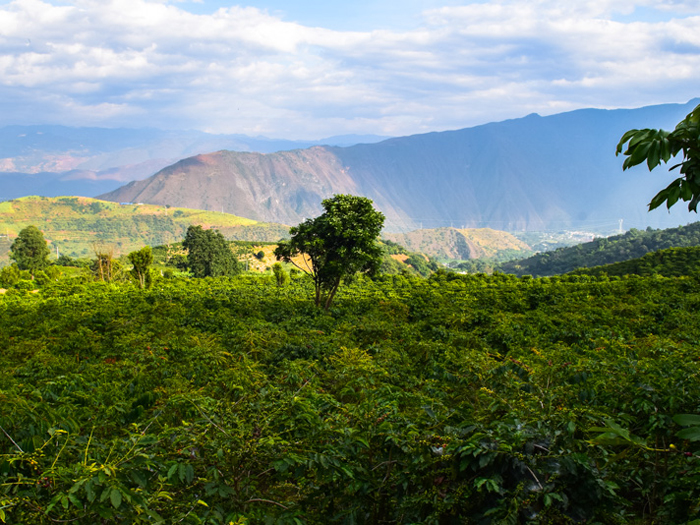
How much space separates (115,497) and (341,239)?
60.9 feet

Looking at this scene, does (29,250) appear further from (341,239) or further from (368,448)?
(368,448)

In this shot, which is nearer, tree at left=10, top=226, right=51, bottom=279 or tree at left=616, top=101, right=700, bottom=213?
tree at left=616, top=101, right=700, bottom=213

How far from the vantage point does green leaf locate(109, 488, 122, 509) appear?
8.89 feet

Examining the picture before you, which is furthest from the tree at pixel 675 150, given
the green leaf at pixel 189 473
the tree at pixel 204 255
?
the tree at pixel 204 255

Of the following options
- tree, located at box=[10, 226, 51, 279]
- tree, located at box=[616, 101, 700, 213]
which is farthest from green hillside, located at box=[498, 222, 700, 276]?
tree, located at box=[616, 101, 700, 213]

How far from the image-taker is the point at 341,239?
21109 mm

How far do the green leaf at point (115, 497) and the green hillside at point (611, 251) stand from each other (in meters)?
99.0

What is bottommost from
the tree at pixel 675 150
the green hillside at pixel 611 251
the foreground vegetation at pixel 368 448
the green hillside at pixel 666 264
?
the green hillside at pixel 611 251

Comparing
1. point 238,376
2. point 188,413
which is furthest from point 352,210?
point 188,413

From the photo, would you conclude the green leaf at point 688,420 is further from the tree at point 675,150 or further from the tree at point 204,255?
the tree at point 204,255

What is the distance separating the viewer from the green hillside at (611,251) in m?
94.4

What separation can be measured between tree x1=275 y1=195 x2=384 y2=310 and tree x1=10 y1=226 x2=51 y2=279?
60.8 m

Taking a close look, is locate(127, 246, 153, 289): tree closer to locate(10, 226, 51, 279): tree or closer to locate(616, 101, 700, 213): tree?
locate(10, 226, 51, 279): tree

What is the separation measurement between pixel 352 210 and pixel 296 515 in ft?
59.2
